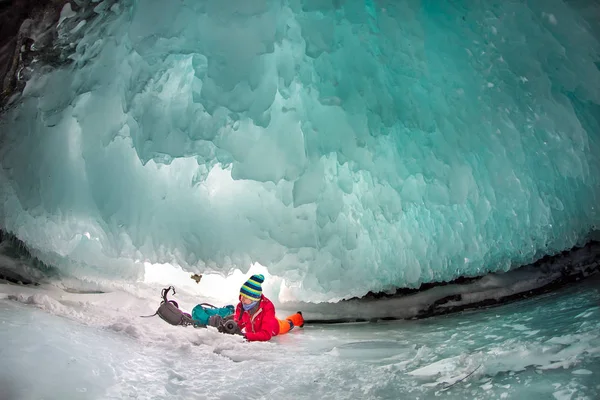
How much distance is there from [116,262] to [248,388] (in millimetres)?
2885

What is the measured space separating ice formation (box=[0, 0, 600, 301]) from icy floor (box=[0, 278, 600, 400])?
2.30 feet

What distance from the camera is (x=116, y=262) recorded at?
16.4ft

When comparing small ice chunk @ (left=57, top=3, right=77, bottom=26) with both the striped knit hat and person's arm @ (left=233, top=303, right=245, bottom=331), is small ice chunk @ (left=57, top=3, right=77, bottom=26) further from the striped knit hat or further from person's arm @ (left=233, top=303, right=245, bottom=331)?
person's arm @ (left=233, top=303, right=245, bottom=331)

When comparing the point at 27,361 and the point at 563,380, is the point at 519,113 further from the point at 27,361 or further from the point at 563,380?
the point at 27,361

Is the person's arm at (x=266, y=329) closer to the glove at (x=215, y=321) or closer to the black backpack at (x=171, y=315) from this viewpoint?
the glove at (x=215, y=321)

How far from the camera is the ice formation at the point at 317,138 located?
302 centimetres

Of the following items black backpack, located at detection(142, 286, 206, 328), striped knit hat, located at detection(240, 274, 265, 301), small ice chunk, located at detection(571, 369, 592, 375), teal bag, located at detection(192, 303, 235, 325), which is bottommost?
teal bag, located at detection(192, 303, 235, 325)

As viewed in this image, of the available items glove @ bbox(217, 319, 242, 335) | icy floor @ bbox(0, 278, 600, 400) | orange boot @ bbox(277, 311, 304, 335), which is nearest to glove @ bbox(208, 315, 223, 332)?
glove @ bbox(217, 319, 242, 335)

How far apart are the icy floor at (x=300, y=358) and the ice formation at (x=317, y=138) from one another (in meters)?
0.70

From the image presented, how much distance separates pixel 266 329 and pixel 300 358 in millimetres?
904

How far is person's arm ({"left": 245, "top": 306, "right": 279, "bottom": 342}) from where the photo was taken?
4086 mm

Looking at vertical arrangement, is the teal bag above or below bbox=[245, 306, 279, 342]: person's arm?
below

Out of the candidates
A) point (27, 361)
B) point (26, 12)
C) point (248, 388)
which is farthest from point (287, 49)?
point (27, 361)

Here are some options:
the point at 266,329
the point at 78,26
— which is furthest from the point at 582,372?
the point at 78,26
